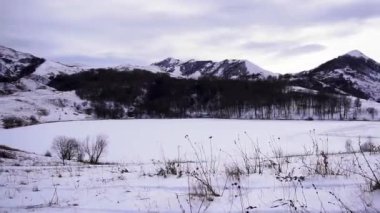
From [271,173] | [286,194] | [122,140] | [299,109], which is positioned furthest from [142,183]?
[299,109]

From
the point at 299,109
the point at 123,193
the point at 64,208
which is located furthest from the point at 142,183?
the point at 299,109

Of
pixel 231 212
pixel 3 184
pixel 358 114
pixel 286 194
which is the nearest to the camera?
pixel 231 212

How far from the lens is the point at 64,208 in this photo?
7055 millimetres

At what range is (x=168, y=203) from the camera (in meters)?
6.70

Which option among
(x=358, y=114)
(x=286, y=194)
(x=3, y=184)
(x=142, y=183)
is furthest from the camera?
(x=358, y=114)

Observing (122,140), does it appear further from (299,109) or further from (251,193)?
(299,109)

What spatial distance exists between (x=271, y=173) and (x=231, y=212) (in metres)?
2.45

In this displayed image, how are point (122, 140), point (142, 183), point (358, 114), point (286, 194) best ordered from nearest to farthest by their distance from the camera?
1. point (286, 194)
2. point (142, 183)
3. point (122, 140)
4. point (358, 114)

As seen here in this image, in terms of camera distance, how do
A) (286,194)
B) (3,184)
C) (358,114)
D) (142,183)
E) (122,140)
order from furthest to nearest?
(358,114) < (122,140) < (3,184) < (142,183) < (286,194)

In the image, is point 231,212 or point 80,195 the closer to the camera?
point 231,212

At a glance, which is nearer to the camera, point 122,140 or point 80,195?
point 80,195

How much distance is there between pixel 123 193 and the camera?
25.5 feet

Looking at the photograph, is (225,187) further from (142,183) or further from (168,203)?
(142,183)

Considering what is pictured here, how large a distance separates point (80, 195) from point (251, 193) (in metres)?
3.43
